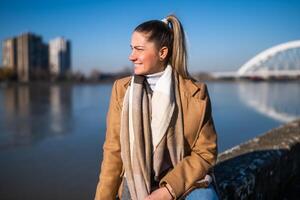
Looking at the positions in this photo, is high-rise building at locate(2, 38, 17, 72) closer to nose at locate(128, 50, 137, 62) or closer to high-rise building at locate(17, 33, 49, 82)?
high-rise building at locate(17, 33, 49, 82)

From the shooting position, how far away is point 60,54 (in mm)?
90125

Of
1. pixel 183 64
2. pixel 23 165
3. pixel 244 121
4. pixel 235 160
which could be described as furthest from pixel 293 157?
pixel 244 121

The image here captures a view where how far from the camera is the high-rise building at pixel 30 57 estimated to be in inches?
2552

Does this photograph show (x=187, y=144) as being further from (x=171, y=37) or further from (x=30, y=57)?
(x=30, y=57)

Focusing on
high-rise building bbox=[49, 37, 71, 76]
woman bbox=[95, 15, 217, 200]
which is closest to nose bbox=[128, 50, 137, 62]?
woman bbox=[95, 15, 217, 200]

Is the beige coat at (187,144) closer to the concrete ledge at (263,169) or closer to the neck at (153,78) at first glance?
the neck at (153,78)

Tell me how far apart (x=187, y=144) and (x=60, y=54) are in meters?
93.0

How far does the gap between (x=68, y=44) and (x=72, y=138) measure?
94040mm

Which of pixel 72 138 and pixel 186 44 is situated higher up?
pixel 186 44

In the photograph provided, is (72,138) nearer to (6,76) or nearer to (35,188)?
(35,188)

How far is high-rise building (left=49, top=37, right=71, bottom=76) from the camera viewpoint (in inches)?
3492

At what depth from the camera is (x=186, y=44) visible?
1746 mm

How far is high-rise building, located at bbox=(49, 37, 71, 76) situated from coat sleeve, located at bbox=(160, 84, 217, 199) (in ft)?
287

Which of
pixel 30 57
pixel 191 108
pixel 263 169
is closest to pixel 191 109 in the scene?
pixel 191 108
